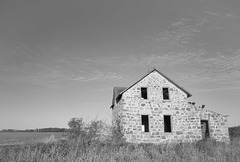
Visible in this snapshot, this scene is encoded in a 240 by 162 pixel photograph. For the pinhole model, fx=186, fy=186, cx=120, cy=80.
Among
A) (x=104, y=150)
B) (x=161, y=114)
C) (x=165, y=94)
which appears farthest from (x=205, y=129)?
(x=104, y=150)

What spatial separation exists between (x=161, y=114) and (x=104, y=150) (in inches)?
397

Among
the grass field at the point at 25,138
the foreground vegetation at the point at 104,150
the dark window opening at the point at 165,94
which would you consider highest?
the dark window opening at the point at 165,94

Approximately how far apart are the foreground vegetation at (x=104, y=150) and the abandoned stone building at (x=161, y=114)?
1.88 metres

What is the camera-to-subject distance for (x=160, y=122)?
17.2 metres

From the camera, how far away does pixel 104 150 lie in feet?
27.6

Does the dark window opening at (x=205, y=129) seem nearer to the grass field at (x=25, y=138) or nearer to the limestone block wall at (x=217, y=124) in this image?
the limestone block wall at (x=217, y=124)

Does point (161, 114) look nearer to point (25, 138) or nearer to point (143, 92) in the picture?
point (143, 92)

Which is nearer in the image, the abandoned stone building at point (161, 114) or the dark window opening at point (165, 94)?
the abandoned stone building at point (161, 114)

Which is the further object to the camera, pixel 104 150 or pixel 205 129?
pixel 205 129

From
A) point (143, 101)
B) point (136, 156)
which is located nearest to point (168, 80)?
point (143, 101)

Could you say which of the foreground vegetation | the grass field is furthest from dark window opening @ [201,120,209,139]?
the grass field

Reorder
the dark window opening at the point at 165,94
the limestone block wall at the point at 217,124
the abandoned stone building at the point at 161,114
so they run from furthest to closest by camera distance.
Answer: the dark window opening at the point at 165,94 → the limestone block wall at the point at 217,124 → the abandoned stone building at the point at 161,114

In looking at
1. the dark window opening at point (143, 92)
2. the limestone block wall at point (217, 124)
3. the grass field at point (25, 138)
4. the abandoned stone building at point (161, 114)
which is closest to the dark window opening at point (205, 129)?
the abandoned stone building at point (161, 114)

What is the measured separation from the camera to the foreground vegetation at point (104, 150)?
7027 mm
